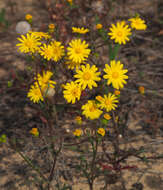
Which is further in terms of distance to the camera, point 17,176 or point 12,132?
point 12,132

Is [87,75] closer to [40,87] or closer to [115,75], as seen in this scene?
[115,75]

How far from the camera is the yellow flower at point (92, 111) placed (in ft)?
7.22

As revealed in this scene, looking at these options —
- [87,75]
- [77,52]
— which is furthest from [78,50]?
[87,75]

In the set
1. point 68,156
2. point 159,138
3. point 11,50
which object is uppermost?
point 11,50

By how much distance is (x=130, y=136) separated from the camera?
2.75 meters

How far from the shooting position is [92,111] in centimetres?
224

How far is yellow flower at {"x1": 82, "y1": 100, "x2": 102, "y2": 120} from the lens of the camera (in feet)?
7.22

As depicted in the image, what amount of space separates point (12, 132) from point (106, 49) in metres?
2.18

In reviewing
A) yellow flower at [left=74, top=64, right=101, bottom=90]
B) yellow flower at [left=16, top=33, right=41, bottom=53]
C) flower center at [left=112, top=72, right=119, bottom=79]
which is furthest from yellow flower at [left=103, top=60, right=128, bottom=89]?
yellow flower at [left=16, top=33, right=41, bottom=53]

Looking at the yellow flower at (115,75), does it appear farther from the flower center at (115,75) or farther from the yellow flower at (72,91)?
the yellow flower at (72,91)

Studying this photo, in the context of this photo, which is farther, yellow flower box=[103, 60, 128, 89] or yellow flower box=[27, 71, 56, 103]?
yellow flower box=[27, 71, 56, 103]

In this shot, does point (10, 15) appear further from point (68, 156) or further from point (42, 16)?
point (68, 156)

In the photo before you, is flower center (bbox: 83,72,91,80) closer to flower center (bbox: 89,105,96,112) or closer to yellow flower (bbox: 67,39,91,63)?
yellow flower (bbox: 67,39,91,63)

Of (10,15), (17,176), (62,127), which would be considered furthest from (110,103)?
(10,15)
